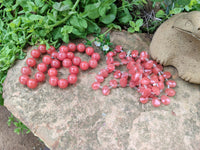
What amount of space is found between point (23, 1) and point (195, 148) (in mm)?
2056

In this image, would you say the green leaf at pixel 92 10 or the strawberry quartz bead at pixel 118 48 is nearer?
the green leaf at pixel 92 10

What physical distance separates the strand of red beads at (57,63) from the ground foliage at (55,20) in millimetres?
112

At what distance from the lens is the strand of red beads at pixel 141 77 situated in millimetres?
1654

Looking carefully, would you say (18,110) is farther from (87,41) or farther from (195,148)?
(195,148)

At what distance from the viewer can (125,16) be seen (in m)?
2.14

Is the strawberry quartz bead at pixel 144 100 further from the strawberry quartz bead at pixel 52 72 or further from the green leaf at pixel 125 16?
the green leaf at pixel 125 16

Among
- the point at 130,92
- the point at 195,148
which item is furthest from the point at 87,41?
the point at 195,148

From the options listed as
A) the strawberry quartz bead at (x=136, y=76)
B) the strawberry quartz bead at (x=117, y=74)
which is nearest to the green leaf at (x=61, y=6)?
the strawberry quartz bead at (x=117, y=74)

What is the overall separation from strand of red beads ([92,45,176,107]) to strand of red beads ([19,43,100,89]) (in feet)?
0.55

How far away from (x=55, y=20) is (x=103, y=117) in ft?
3.32

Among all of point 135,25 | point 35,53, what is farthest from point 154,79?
point 35,53

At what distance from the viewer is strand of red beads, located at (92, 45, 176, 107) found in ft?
5.43

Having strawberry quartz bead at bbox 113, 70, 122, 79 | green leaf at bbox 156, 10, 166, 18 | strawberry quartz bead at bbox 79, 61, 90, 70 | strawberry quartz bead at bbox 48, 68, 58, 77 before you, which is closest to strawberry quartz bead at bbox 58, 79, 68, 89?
strawberry quartz bead at bbox 48, 68, 58, 77

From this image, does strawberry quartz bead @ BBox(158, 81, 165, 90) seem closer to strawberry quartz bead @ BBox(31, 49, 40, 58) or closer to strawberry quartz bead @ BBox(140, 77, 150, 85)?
strawberry quartz bead @ BBox(140, 77, 150, 85)
